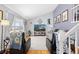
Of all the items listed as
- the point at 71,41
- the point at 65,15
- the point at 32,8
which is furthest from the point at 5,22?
the point at 71,41

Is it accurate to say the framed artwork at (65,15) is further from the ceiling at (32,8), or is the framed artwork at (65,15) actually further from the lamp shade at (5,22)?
the lamp shade at (5,22)

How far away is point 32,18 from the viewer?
6.86 feet

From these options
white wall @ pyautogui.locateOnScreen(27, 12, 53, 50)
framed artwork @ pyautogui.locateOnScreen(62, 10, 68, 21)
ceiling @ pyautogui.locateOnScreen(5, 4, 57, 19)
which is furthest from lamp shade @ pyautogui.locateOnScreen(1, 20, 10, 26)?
framed artwork @ pyautogui.locateOnScreen(62, 10, 68, 21)

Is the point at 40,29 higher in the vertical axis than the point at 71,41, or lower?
higher

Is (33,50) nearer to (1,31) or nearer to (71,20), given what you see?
(1,31)

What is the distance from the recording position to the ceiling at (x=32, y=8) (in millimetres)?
2057

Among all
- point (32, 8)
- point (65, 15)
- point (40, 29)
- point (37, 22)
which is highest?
point (32, 8)

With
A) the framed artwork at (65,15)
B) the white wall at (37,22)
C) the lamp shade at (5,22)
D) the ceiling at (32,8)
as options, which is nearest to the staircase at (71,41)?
the framed artwork at (65,15)

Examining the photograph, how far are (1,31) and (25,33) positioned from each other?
384mm

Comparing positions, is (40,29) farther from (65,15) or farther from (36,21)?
(65,15)

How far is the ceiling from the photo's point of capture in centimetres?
206

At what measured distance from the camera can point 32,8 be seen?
2066 millimetres

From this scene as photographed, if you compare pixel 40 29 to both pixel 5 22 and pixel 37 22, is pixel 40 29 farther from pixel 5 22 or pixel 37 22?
pixel 5 22
